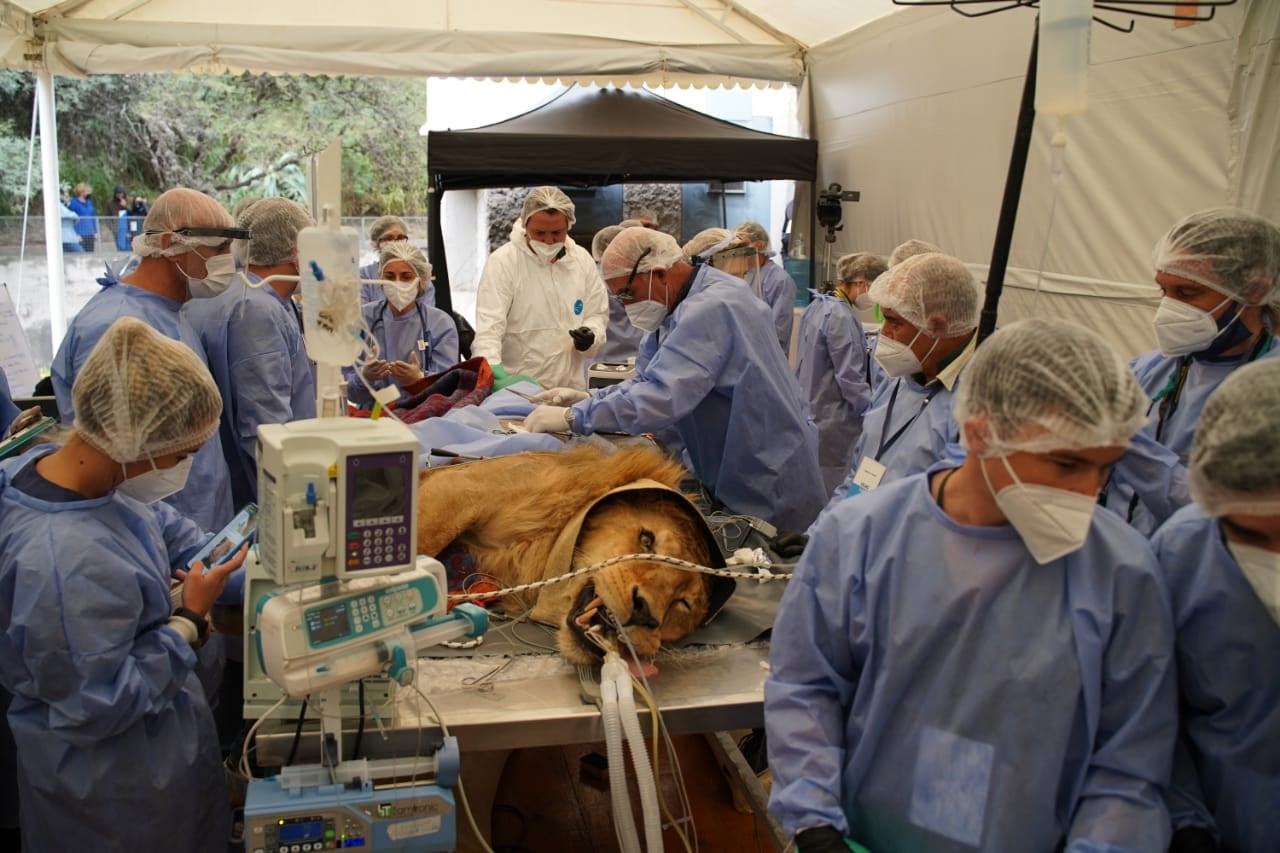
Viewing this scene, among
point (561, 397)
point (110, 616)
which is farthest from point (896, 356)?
point (110, 616)

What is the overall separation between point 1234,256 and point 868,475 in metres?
1.08

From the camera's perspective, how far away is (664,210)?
29.4 feet

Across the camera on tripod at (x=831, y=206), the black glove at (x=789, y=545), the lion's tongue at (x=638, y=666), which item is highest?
the camera on tripod at (x=831, y=206)

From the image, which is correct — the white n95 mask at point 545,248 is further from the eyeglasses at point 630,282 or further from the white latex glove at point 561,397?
the eyeglasses at point 630,282

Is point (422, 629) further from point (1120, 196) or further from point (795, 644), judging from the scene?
point (1120, 196)

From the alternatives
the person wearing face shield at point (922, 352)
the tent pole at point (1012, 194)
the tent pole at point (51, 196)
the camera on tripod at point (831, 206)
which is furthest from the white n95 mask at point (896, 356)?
the tent pole at point (51, 196)

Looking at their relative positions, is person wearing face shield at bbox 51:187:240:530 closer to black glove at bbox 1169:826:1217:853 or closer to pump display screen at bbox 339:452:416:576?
pump display screen at bbox 339:452:416:576

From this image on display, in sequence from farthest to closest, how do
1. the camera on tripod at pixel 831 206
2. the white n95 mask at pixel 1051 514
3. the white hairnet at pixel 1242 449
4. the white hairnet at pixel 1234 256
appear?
the camera on tripod at pixel 831 206, the white hairnet at pixel 1234 256, the white n95 mask at pixel 1051 514, the white hairnet at pixel 1242 449

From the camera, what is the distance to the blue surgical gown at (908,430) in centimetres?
274

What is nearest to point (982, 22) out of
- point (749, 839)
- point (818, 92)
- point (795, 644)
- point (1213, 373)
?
point (818, 92)

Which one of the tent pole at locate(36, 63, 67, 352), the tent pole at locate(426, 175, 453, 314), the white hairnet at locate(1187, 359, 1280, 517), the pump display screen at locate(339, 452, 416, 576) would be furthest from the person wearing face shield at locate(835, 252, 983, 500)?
the tent pole at locate(36, 63, 67, 352)

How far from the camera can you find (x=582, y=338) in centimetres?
572

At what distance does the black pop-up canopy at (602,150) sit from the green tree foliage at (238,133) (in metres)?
5.48

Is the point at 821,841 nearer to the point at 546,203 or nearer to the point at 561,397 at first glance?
the point at 561,397
